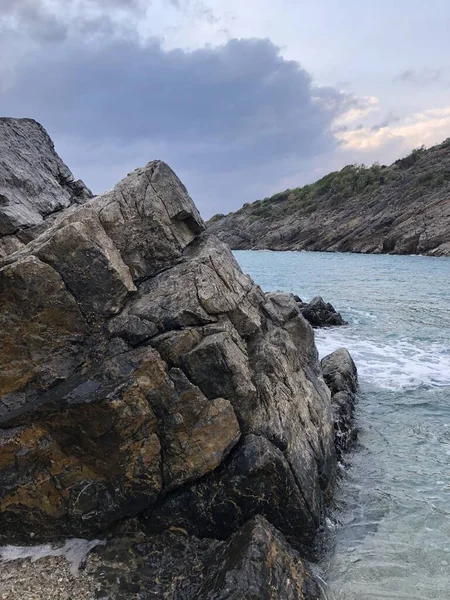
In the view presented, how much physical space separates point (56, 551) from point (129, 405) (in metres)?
2.42

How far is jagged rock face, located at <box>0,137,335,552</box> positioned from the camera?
7.36m

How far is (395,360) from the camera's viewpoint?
1900cm

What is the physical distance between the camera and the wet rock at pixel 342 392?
11.4 m

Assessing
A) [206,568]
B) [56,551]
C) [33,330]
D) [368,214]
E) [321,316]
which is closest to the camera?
[206,568]

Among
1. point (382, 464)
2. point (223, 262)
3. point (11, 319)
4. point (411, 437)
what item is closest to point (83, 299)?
point (11, 319)

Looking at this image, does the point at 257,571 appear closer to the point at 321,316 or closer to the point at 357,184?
the point at 321,316

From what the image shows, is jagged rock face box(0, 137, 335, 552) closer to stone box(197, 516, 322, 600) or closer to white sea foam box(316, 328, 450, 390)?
stone box(197, 516, 322, 600)

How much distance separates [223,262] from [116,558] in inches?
225

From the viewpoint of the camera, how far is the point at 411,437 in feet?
39.4

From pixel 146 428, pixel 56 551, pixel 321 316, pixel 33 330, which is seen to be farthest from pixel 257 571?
pixel 321 316

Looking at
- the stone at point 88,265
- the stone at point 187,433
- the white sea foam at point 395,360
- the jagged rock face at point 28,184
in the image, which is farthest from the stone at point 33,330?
the white sea foam at point 395,360

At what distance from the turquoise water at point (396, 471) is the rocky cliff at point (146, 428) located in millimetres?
768

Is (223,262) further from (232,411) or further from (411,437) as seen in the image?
(411,437)

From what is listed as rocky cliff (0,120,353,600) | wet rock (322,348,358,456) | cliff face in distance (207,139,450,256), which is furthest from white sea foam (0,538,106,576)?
cliff face in distance (207,139,450,256)
